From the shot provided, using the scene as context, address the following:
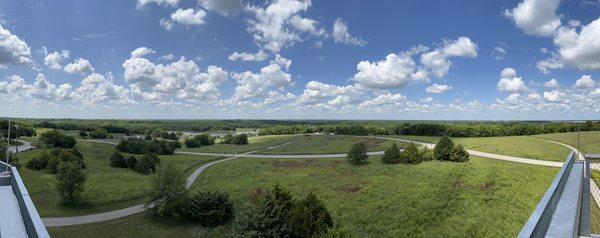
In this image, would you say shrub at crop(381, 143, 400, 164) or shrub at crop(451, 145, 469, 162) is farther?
shrub at crop(381, 143, 400, 164)

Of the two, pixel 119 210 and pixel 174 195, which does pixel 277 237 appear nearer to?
pixel 174 195

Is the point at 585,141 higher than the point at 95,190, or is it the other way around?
the point at 585,141

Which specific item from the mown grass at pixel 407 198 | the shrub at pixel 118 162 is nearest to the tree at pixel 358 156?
the mown grass at pixel 407 198

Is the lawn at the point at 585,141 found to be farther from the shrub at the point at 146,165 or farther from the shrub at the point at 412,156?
the shrub at the point at 146,165

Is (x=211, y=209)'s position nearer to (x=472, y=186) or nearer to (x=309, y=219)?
(x=309, y=219)

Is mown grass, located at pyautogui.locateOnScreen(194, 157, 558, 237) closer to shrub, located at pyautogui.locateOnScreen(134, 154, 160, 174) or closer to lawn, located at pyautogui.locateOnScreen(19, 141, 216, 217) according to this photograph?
lawn, located at pyautogui.locateOnScreen(19, 141, 216, 217)

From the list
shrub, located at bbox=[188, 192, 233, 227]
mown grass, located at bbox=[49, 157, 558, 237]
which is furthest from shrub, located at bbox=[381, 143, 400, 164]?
shrub, located at bbox=[188, 192, 233, 227]

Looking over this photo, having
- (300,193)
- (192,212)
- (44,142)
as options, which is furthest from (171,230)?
(44,142)

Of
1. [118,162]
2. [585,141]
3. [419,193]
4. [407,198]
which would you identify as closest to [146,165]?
[118,162]
